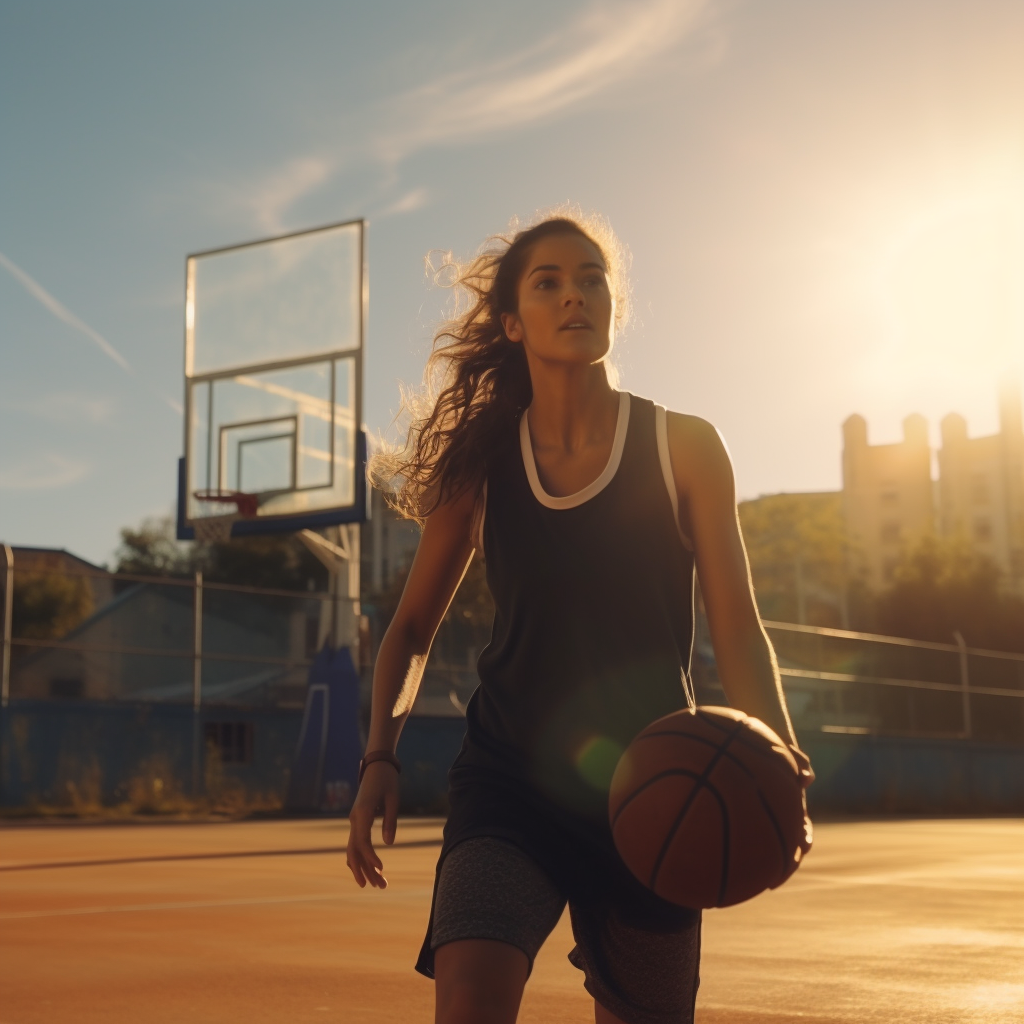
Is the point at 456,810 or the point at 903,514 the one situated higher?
the point at 903,514

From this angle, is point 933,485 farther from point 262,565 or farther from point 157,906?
point 157,906

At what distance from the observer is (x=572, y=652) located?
9.05ft

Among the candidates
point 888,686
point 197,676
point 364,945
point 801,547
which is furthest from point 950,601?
point 364,945

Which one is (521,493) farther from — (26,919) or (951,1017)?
(26,919)

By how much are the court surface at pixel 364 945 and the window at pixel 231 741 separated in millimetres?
11063

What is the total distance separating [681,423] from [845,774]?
25775 millimetres

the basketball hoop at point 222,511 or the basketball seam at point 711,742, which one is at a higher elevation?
the basketball hoop at point 222,511

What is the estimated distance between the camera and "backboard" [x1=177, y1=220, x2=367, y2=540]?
67.8ft

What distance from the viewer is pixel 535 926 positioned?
2529mm

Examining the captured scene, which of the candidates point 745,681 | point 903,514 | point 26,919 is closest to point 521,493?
point 745,681

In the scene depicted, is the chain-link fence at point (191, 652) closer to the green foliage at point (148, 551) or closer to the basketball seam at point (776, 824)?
the basketball seam at point (776, 824)

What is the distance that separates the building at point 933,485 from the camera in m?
86.6

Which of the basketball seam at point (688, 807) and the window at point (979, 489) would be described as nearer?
the basketball seam at point (688, 807)

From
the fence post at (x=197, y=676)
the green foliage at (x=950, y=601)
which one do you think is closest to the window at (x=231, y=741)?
the fence post at (x=197, y=676)
